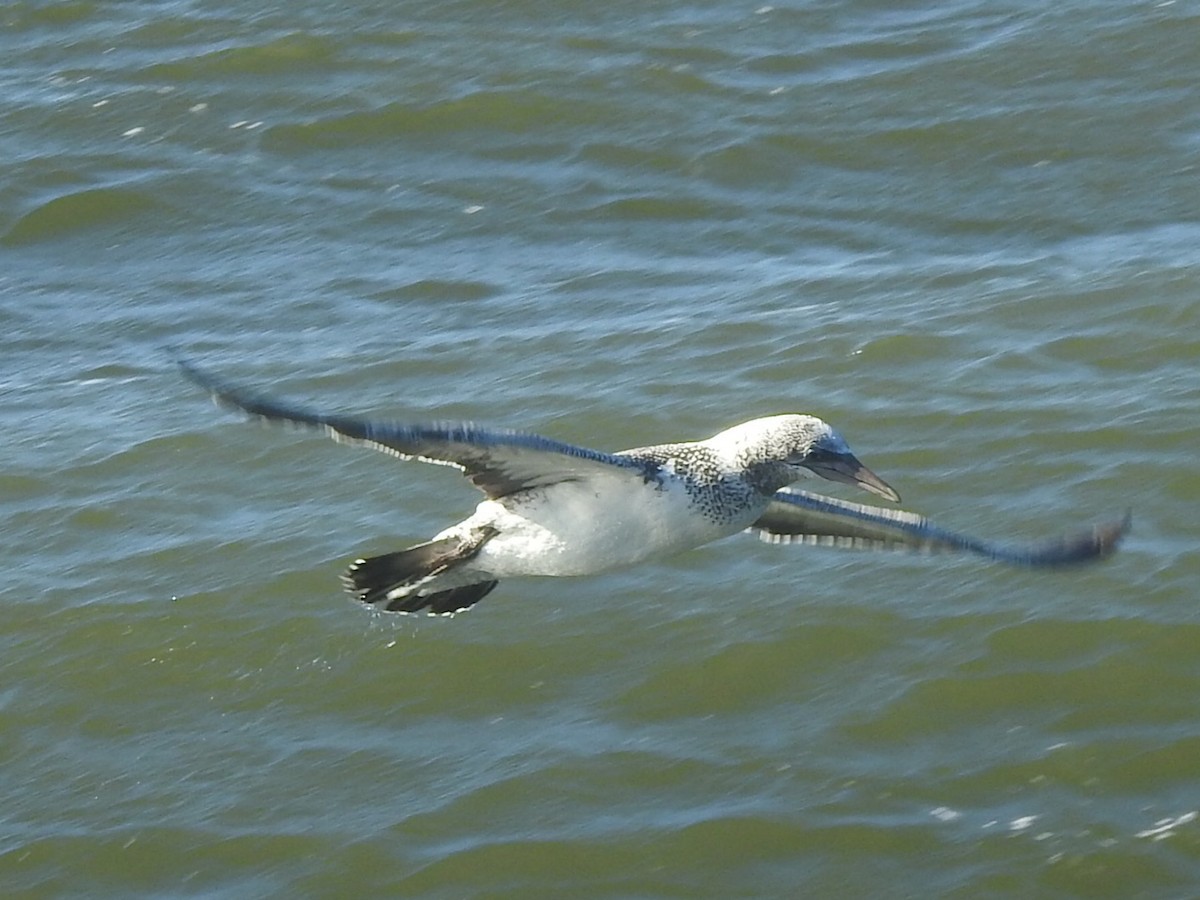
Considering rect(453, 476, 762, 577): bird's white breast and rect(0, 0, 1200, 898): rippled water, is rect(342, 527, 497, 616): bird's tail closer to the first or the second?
rect(453, 476, 762, 577): bird's white breast

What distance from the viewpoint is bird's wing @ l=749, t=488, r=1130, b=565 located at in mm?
8094

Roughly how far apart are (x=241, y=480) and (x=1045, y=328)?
4497 mm

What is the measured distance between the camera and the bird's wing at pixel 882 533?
8.09 meters

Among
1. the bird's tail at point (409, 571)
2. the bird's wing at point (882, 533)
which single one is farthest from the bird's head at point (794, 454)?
the bird's tail at point (409, 571)

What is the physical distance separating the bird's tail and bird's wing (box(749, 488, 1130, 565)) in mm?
1437

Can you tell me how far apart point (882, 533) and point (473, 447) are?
2.15 m

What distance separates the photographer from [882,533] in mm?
8984

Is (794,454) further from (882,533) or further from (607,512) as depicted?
(607,512)

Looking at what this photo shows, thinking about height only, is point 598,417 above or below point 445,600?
below

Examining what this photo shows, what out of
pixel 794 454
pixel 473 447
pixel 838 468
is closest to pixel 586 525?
pixel 473 447

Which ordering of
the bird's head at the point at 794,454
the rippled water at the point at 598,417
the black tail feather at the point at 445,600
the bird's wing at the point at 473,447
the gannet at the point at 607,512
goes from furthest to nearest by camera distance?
the rippled water at the point at 598,417, the bird's head at the point at 794,454, the black tail feather at the point at 445,600, the gannet at the point at 607,512, the bird's wing at the point at 473,447

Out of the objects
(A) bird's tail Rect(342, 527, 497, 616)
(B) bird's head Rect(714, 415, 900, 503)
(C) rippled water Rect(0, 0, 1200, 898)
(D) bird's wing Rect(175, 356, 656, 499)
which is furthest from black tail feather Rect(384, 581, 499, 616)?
(B) bird's head Rect(714, 415, 900, 503)

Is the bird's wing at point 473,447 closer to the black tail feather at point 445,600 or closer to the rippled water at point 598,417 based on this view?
the black tail feather at point 445,600

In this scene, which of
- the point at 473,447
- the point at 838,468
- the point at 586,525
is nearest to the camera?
the point at 473,447
